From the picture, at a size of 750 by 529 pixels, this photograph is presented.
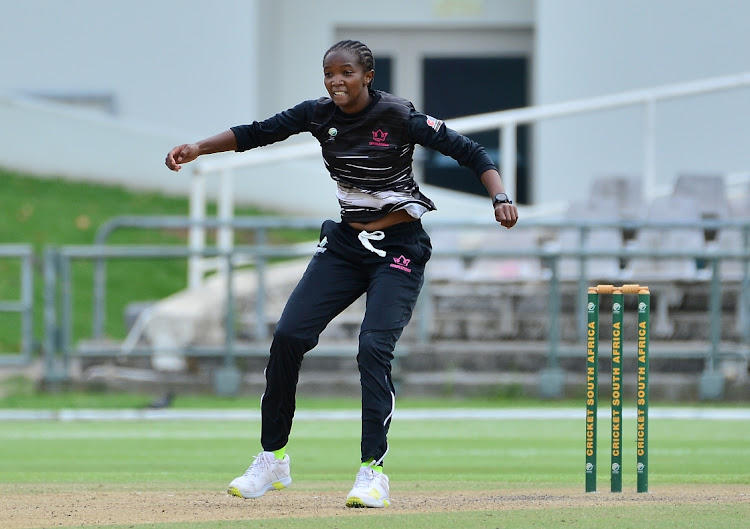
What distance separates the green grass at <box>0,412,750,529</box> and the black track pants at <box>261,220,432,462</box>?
1.60 feet

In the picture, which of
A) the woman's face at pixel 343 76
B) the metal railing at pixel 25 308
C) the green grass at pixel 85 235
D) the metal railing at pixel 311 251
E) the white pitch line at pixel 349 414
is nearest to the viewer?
the woman's face at pixel 343 76

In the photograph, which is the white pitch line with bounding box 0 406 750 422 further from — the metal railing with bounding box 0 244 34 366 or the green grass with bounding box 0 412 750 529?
the metal railing with bounding box 0 244 34 366

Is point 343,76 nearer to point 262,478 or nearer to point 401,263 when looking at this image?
Result: point 401,263

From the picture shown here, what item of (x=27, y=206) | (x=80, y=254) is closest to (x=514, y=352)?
(x=80, y=254)

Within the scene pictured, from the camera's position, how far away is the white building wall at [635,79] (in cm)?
1794

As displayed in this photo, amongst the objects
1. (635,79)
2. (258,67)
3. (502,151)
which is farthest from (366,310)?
(258,67)

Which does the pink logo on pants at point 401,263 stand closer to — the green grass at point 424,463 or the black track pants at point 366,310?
the black track pants at point 366,310

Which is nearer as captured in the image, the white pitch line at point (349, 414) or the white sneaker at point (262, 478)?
the white sneaker at point (262, 478)

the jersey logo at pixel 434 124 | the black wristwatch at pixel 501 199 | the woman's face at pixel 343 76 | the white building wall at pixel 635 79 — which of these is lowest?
the black wristwatch at pixel 501 199

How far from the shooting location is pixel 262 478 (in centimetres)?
602

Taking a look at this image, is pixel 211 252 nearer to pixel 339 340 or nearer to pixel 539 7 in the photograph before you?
pixel 339 340

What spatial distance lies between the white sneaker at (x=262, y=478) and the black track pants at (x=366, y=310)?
0.22 feet

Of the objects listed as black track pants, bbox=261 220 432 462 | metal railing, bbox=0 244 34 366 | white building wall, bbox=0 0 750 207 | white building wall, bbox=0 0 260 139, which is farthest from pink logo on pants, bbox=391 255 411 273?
white building wall, bbox=0 0 260 139

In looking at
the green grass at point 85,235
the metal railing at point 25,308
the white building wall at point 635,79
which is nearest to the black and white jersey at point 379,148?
the metal railing at point 25,308
